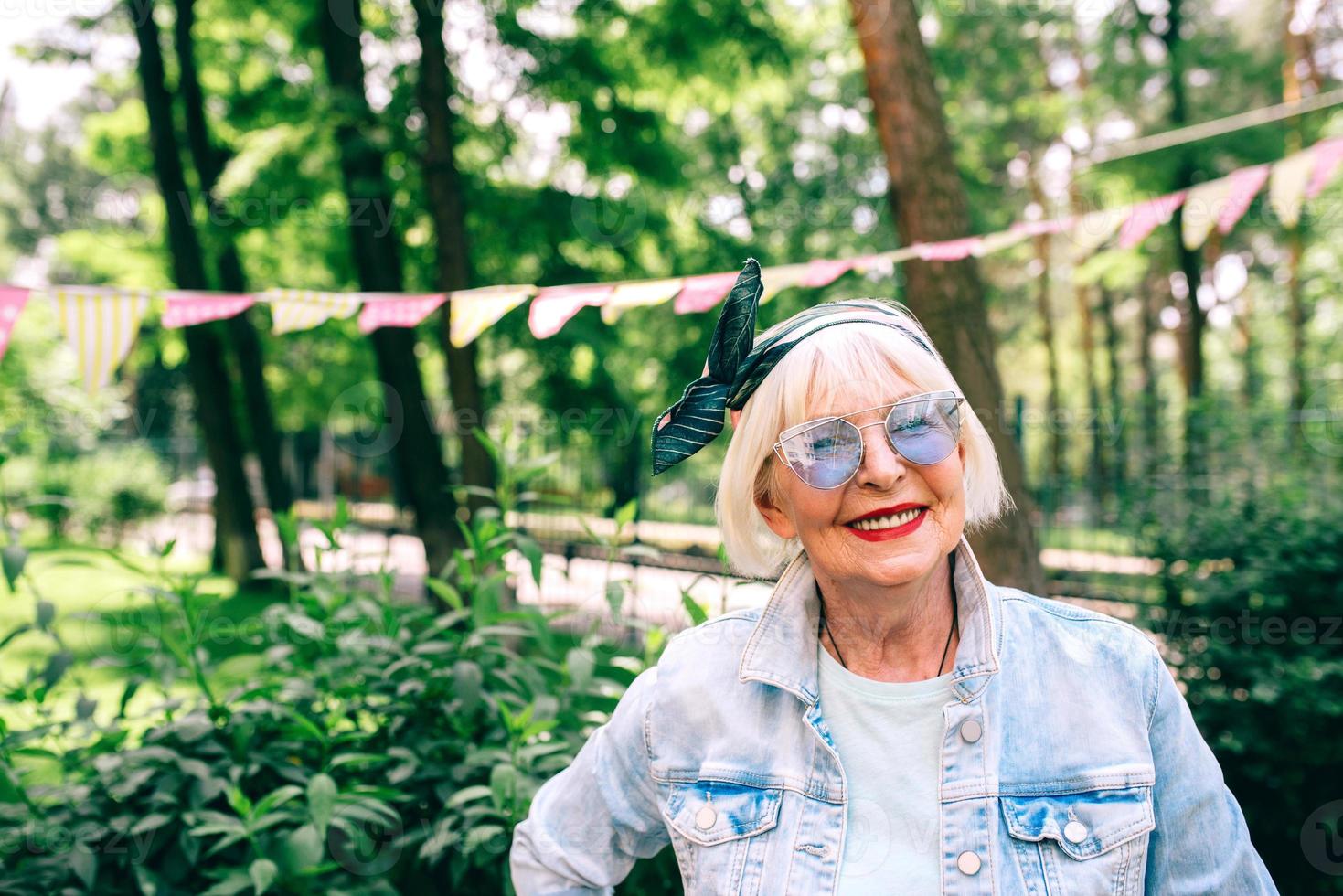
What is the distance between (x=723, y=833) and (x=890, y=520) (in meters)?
A: 0.56

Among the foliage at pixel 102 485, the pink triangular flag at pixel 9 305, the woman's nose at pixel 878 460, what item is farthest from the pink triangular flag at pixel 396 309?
the foliage at pixel 102 485

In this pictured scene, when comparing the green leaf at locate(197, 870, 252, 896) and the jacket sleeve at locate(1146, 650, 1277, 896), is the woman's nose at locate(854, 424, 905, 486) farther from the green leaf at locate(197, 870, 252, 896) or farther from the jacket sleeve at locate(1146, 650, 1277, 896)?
the green leaf at locate(197, 870, 252, 896)

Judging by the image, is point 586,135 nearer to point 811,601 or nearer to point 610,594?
point 610,594

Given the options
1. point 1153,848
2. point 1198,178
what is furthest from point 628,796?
point 1198,178

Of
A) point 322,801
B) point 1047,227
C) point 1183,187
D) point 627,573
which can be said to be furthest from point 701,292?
point 1183,187

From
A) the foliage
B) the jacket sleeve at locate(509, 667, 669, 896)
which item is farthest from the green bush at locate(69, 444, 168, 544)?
the jacket sleeve at locate(509, 667, 669, 896)

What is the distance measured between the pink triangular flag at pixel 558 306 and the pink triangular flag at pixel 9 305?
1674mm

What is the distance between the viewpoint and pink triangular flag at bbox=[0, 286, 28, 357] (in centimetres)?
324

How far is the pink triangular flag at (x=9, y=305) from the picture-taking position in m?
3.24

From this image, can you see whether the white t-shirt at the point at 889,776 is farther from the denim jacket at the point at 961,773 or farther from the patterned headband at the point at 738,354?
the patterned headband at the point at 738,354

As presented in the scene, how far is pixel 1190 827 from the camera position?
145cm

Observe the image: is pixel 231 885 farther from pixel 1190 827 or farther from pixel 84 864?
pixel 1190 827

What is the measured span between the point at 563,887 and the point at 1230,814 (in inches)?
41.7

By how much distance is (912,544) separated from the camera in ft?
5.24
